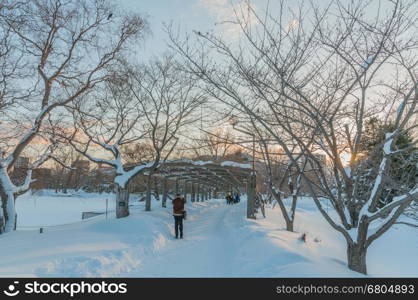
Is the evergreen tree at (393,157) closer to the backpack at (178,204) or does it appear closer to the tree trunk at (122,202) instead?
the backpack at (178,204)

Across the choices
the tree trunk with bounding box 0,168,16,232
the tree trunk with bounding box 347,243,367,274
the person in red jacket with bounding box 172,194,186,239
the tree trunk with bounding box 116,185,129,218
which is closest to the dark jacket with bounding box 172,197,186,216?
the person in red jacket with bounding box 172,194,186,239

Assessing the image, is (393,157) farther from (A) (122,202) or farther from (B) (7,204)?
(B) (7,204)

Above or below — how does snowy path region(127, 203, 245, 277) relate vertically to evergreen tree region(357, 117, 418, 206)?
below

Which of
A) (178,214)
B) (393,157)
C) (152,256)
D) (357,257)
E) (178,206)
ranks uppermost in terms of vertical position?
(393,157)

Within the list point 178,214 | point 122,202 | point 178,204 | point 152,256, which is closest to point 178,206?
point 178,204

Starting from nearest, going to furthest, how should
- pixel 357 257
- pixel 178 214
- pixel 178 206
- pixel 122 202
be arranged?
1. pixel 357 257
2. pixel 178 214
3. pixel 178 206
4. pixel 122 202

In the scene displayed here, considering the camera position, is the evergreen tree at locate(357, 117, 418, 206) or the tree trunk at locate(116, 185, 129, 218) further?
the tree trunk at locate(116, 185, 129, 218)

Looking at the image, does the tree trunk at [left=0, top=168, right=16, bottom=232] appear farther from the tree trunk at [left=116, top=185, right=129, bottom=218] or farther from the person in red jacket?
the person in red jacket

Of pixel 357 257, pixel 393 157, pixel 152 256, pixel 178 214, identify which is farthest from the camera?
pixel 178 214

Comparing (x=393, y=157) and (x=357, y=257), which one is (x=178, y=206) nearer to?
(x=357, y=257)

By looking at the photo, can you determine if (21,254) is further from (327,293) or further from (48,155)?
(48,155)

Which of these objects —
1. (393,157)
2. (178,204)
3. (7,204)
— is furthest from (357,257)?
(7,204)

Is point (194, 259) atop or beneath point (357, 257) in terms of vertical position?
beneath

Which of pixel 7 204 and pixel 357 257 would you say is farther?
pixel 7 204
